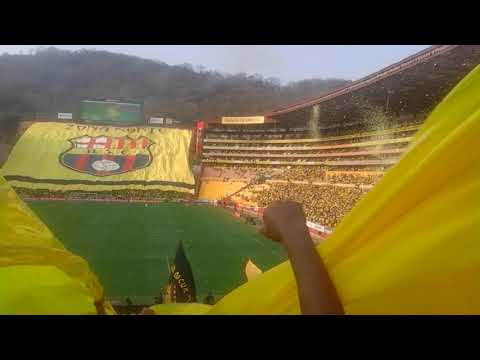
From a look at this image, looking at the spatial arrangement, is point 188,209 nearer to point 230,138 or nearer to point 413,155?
point 230,138

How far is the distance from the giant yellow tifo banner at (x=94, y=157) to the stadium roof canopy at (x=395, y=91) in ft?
2.84

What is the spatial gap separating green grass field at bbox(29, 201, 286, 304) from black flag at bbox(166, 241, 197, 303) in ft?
0.60

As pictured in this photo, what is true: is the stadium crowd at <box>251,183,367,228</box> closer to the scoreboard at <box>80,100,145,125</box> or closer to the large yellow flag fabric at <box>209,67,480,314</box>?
the scoreboard at <box>80,100,145,125</box>

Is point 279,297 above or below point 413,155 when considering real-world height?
below

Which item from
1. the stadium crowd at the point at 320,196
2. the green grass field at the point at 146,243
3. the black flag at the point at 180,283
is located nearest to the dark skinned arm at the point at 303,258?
the stadium crowd at the point at 320,196

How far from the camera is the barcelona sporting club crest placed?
2.31 meters

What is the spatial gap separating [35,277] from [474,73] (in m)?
1.21

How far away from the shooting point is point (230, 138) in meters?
2.71

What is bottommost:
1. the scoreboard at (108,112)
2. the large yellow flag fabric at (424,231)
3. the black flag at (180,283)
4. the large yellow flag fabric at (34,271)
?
the black flag at (180,283)

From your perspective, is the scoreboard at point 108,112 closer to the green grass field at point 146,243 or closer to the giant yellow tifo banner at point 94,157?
the giant yellow tifo banner at point 94,157

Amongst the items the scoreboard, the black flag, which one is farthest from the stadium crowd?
the scoreboard

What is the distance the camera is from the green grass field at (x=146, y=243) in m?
2.69

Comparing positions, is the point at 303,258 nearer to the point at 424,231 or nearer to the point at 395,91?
the point at 424,231

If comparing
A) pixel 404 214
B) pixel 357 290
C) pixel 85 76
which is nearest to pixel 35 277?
pixel 357 290
